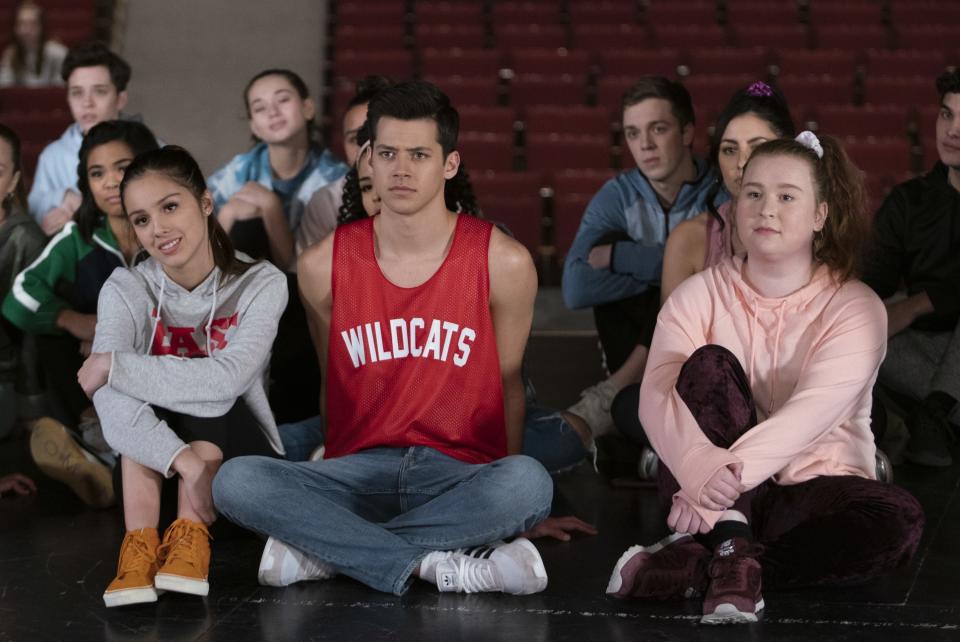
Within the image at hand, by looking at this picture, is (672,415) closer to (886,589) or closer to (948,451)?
(886,589)

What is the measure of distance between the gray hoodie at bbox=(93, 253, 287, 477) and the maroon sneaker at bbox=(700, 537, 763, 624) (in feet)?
3.12

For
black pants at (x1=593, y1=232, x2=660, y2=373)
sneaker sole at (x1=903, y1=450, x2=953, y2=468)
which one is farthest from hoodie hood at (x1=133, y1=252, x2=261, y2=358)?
sneaker sole at (x1=903, y1=450, x2=953, y2=468)

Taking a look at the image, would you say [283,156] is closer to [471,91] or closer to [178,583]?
[178,583]

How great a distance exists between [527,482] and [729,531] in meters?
0.37

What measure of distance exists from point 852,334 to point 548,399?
65.7 inches

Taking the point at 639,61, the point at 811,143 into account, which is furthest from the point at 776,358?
the point at 639,61

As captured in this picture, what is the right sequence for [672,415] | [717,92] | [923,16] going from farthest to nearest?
[923,16] → [717,92] → [672,415]

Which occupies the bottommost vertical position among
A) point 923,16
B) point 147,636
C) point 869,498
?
point 147,636

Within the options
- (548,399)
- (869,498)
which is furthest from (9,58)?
(869,498)

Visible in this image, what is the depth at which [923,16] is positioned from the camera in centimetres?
746

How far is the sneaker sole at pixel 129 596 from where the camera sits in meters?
2.22

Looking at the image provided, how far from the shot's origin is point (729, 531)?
2.17m

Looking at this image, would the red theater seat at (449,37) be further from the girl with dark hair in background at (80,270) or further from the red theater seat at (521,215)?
the girl with dark hair in background at (80,270)

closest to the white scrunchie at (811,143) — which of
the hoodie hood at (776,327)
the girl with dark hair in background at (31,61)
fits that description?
the hoodie hood at (776,327)
